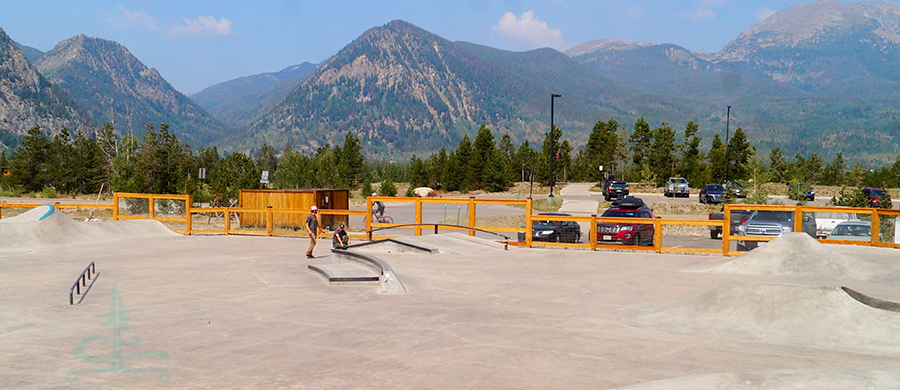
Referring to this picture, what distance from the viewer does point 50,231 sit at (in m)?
19.8

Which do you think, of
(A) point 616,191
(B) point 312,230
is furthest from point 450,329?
(A) point 616,191

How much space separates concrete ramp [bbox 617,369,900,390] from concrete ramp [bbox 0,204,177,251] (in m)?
18.7

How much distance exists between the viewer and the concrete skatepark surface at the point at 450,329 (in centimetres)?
677

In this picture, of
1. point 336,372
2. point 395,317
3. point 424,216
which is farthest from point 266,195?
point 336,372

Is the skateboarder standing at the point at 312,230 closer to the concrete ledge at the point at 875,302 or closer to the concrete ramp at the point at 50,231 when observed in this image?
the concrete ramp at the point at 50,231

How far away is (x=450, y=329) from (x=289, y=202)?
2056cm

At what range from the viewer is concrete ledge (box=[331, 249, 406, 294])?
12039 millimetres

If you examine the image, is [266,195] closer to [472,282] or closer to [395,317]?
[472,282]

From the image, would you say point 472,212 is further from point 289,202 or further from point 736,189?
point 736,189

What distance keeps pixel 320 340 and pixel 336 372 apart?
149 cm

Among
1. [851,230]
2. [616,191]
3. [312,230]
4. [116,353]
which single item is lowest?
[116,353]

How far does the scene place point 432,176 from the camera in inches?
3147

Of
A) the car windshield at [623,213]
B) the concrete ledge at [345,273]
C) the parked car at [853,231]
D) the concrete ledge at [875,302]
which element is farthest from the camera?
the car windshield at [623,213]

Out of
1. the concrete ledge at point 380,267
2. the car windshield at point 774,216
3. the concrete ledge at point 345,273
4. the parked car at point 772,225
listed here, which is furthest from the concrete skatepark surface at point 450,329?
the car windshield at point 774,216
